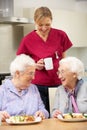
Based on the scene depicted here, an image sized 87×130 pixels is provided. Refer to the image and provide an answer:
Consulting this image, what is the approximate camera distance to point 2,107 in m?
2.37

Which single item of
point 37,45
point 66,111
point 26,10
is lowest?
point 66,111

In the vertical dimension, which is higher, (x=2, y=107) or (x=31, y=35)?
(x=31, y=35)

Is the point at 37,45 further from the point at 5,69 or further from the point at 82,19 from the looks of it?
the point at 82,19

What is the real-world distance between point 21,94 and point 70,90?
0.37m

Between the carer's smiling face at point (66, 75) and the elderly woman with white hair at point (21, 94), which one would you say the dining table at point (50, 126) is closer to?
the elderly woman with white hair at point (21, 94)

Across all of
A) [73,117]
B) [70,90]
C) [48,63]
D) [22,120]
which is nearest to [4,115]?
[22,120]

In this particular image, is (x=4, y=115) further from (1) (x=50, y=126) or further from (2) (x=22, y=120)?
(1) (x=50, y=126)

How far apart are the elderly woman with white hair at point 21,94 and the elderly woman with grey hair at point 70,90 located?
15cm

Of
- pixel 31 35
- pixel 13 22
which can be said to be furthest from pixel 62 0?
pixel 31 35

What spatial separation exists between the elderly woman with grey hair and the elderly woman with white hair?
15 cm

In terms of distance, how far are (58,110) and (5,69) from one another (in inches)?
82.7

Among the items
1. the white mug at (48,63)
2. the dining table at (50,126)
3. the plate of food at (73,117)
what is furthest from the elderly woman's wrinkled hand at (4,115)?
the white mug at (48,63)

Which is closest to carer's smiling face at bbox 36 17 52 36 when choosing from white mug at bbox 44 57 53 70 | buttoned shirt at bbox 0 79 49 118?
white mug at bbox 44 57 53 70

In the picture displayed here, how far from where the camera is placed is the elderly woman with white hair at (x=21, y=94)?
236 centimetres
